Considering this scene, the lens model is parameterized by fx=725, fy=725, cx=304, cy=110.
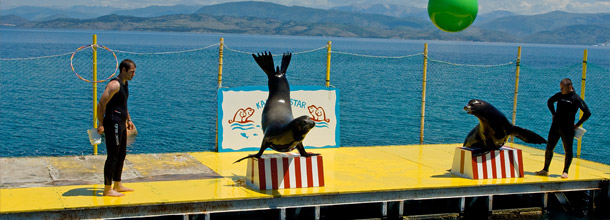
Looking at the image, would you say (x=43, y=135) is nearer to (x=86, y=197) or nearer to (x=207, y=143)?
(x=207, y=143)

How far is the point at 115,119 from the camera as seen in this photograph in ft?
31.3

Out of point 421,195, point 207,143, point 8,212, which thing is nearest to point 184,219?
point 8,212

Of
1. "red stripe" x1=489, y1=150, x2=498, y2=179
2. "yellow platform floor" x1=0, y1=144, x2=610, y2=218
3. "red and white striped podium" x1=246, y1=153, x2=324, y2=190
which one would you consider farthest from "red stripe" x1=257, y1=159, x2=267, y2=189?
"red stripe" x1=489, y1=150, x2=498, y2=179

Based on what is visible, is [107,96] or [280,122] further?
[280,122]

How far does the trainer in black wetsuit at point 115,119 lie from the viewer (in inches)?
371

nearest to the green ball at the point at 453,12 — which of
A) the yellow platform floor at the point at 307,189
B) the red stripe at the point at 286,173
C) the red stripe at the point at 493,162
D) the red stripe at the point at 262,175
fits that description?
the red stripe at the point at 493,162

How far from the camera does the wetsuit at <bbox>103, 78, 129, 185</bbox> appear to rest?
375 inches

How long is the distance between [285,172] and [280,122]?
0.74 metres

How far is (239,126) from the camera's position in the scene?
45.8ft

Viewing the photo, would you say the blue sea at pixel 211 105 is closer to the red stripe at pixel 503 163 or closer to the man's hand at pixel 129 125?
the man's hand at pixel 129 125

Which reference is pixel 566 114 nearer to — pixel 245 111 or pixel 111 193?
pixel 245 111

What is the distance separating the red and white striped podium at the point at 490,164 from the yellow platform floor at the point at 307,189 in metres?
0.20

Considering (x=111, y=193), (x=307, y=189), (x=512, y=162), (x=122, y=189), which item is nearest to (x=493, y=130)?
(x=512, y=162)

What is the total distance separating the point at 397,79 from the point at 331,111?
37.9 metres
